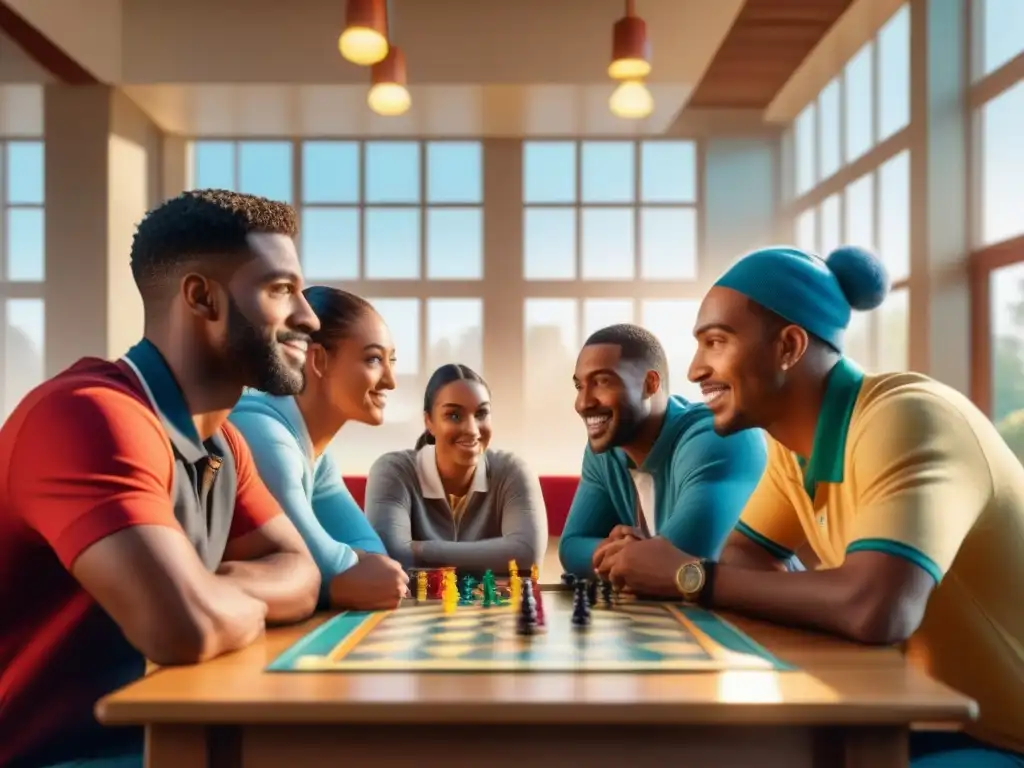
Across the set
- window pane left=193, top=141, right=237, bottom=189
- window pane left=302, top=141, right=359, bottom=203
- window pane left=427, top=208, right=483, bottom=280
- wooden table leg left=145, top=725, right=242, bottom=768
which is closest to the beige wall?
window pane left=193, top=141, right=237, bottom=189

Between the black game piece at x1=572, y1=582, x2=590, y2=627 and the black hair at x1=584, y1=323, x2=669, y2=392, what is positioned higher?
the black hair at x1=584, y1=323, x2=669, y2=392

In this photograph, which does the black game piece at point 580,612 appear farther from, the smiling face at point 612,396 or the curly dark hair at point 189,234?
the smiling face at point 612,396

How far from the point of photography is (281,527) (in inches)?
76.0

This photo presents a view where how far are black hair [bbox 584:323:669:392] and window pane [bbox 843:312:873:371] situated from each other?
10.2 feet

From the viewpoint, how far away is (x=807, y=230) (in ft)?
22.4

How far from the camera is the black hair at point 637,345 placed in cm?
292

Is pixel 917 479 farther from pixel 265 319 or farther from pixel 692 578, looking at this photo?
pixel 265 319

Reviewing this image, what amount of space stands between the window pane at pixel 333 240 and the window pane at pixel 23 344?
1786mm

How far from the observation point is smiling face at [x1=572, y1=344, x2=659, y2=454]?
2.83 m

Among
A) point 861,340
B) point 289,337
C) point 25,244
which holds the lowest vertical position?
point 289,337

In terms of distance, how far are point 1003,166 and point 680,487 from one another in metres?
2.66

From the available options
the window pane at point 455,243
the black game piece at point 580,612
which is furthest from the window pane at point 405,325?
the black game piece at point 580,612

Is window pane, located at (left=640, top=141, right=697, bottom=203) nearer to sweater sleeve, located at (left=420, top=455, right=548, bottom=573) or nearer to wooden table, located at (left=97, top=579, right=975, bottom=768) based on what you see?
sweater sleeve, located at (left=420, top=455, right=548, bottom=573)

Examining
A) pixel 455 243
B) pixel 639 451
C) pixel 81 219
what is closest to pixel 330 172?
pixel 455 243
